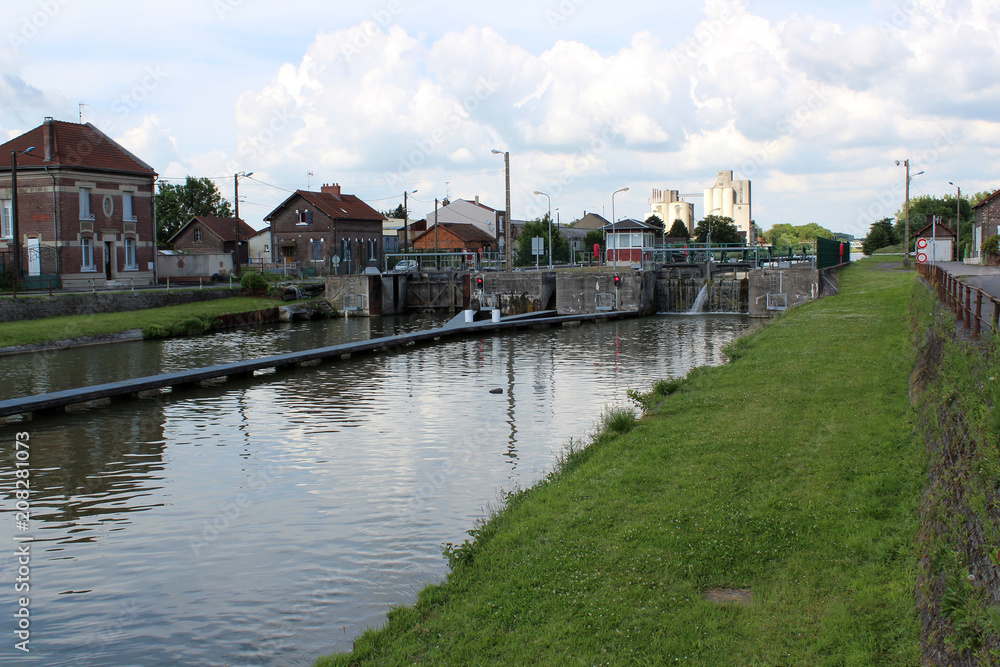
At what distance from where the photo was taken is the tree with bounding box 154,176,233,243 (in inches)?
4136

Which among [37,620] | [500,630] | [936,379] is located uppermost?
[936,379]

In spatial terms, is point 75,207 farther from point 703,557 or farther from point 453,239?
point 453,239

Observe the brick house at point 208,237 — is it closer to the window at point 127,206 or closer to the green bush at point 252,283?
the window at point 127,206

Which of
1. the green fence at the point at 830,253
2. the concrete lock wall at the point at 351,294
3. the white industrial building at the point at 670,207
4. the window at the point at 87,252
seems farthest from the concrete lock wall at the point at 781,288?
the white industrial building at the point at 670,207

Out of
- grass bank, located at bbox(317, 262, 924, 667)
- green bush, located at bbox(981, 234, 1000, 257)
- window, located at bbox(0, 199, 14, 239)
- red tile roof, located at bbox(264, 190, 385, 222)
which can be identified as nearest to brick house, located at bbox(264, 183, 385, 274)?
red tile roof, located at bbox(264, 190, 385, 222)

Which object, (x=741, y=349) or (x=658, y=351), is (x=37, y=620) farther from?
(x=658, y=351)

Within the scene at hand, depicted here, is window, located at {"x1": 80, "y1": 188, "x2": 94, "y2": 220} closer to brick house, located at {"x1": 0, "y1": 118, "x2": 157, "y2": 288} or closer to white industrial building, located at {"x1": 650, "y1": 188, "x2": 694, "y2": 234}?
brick house, located at {"x1": 0, "y1": 118, "x2": 157, "y2": 288}

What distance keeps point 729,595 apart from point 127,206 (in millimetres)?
54272

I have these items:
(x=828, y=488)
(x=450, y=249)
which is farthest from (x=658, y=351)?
(x=450, y=249)

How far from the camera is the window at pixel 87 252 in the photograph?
49906 millimetres

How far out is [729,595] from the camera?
758cm

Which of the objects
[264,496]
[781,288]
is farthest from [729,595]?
[781,288]

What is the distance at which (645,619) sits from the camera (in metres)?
7.12

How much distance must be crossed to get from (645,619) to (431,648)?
1879mm
